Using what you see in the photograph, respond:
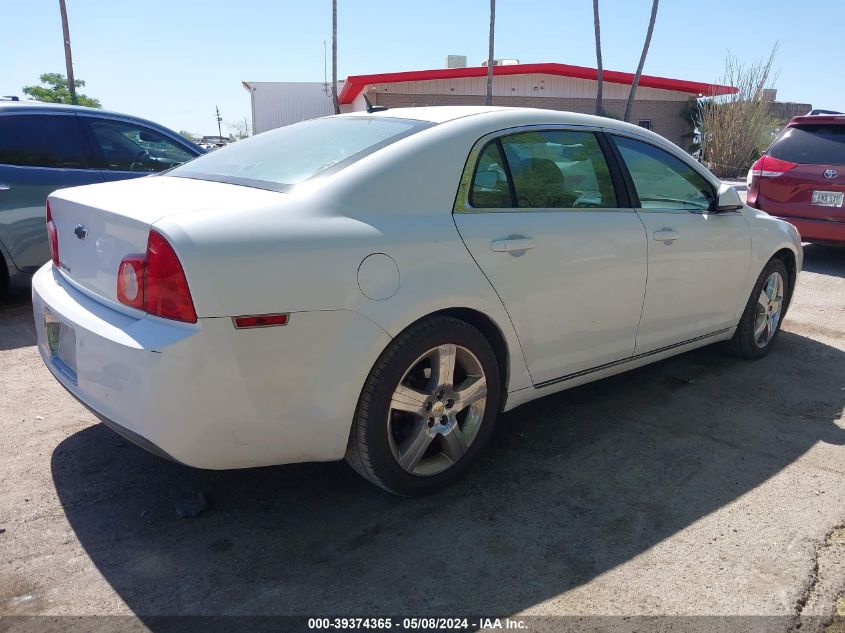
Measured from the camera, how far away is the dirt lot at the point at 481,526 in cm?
247

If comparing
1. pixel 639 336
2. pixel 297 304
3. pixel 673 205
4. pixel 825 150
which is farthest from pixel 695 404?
pixel 825 150

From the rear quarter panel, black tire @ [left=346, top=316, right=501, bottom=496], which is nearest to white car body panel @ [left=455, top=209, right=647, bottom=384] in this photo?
the rear quarter panel

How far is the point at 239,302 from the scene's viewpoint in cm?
244

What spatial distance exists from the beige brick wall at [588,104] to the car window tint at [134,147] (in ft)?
79.3

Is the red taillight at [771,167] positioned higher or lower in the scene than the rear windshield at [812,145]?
lower

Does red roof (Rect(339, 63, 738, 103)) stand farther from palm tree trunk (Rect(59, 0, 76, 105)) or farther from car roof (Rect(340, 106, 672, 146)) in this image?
car roof (Rect(340, 106, 672, 146))

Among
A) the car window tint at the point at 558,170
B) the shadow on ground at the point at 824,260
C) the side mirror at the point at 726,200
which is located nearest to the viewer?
the car window tint at the point at 558,170

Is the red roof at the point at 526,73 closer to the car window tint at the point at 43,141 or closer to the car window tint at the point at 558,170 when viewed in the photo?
the car window tint at the point at 43,141

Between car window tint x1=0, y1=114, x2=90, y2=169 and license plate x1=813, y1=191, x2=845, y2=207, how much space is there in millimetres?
7342

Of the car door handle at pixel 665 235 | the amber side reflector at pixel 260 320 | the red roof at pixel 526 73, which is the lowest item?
the amber side reflector at pixel 260 320

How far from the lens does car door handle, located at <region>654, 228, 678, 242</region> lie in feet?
12.7

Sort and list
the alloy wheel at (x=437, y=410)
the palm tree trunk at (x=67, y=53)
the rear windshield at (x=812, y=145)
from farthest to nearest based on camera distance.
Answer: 1. the palm tree trunk at (x=67, y=53)
2. the rear windshield at (x=812, y=145)
3. the alloy wheel at (x=437, y=410)

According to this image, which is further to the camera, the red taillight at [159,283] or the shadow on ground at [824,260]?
the shadow on ground at [824,260]

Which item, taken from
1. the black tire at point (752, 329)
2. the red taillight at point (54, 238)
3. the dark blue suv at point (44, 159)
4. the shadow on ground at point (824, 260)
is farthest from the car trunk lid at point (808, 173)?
the red taillight at point (54, 238)
